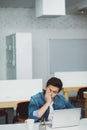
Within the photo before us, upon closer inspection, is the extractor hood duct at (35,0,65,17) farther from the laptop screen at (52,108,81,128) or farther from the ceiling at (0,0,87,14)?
the laptop screen at (52,108,81,128)

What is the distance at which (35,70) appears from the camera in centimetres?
812

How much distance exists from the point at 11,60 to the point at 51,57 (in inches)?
51.9

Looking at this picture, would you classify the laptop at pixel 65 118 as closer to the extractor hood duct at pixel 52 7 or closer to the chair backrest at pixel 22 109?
the chair backrest at pixel 22 109

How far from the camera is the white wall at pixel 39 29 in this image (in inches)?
308

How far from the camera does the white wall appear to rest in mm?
7832

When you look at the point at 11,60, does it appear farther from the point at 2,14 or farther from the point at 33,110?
the point at 33,110

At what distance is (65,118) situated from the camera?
291 cm

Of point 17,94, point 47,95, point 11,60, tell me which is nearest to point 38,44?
point 11,60

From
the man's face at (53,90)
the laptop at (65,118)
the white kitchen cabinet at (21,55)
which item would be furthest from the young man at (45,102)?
the white kitchen cabinet at (21,55)

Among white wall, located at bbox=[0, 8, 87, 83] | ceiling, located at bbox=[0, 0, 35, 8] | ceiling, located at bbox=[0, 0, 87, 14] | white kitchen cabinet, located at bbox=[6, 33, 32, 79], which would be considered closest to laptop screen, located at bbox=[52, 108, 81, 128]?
white kitchen cabinet, located at bbox=[6, 33, 32, 79]

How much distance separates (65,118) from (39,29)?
5422 mm

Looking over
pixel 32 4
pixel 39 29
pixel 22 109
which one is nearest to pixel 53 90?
pixel 22 109

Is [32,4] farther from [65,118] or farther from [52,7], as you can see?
[65,118]

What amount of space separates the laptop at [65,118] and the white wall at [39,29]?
506 cm
